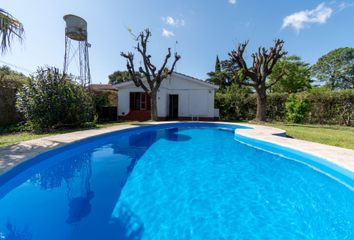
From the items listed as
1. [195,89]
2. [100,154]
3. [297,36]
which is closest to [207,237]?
[100,154]

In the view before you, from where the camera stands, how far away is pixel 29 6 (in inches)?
348

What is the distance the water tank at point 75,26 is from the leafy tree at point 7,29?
868 cm

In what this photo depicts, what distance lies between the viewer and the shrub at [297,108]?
46.0ft

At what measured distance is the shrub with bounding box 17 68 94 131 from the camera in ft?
28.9

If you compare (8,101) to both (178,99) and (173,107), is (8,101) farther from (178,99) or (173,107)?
(178,99)

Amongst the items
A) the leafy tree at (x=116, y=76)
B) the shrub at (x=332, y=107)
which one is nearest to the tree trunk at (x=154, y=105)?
the shrub at (x=332, y=107)

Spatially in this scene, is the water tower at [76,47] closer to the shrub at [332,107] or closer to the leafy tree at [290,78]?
the shrub at [332,107]

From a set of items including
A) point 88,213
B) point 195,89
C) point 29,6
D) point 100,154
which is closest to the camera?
point 88,213

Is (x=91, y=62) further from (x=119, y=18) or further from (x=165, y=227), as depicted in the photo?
(x=165, y=227)

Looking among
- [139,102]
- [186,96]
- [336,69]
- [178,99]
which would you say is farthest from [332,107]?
[336,69]

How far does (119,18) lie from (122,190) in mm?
13548

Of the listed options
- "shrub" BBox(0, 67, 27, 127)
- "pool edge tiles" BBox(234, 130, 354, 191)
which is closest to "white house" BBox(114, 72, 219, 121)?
"shrub" BBox(0, 67, 27, 127)

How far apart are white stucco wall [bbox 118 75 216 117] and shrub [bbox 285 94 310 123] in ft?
20.4

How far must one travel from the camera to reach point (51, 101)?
899cm
